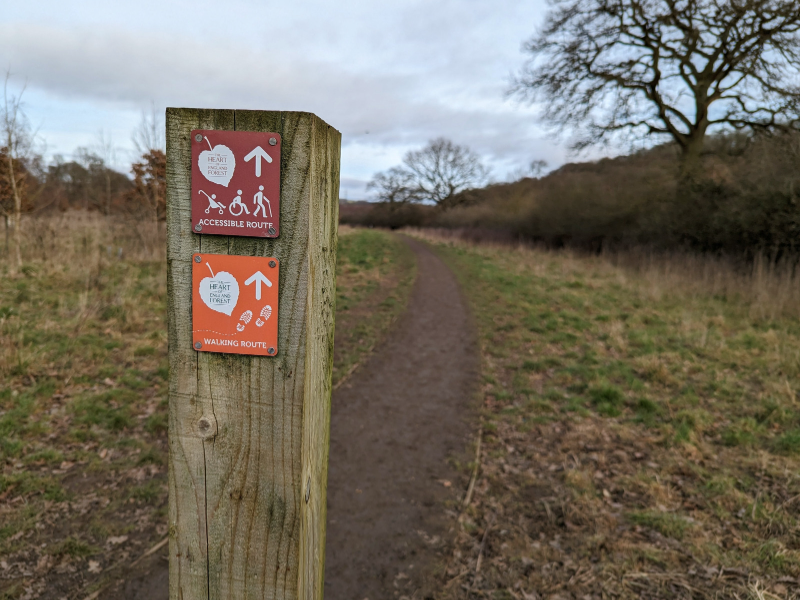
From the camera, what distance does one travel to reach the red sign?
3.75 feet

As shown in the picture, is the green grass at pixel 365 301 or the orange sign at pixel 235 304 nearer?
the orange sign at pixel 235 304

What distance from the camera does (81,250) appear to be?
13570mm

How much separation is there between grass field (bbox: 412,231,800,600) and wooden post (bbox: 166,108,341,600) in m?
2.01

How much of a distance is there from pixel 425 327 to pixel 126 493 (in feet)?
19.8

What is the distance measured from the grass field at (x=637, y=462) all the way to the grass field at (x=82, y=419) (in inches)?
88.1

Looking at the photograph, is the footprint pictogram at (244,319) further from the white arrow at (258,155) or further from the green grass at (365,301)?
the green grass at (365,301)

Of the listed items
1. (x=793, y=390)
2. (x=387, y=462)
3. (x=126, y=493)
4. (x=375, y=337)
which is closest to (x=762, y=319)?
A: (x=793, y=390)

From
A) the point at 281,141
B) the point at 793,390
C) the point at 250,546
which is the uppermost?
the point at 281,141

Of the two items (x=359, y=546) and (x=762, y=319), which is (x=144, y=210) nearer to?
(x=359, y=546)

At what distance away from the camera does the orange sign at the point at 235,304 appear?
117cm

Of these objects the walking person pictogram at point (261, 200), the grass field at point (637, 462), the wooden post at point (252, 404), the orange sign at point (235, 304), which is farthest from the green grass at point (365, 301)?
the walking person pictogram at point (261, 200)

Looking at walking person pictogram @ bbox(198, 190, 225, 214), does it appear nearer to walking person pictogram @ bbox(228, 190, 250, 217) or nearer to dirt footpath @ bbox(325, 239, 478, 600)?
walking person pictogram @ bbox(228, 190, 250, 217)

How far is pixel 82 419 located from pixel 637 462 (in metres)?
5.11

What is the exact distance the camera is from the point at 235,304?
1.19m
